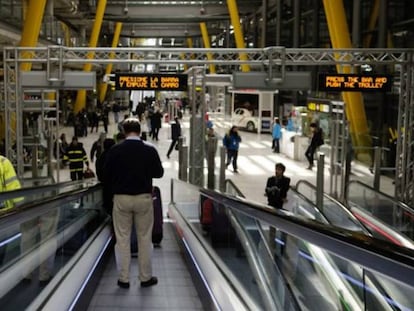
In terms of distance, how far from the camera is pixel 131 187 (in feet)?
19.1

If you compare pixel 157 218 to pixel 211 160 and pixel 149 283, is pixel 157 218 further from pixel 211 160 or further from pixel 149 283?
pixel 211 160

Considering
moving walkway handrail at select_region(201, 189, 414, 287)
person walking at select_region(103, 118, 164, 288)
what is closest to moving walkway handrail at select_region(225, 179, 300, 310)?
moving walkway handrail at select_region(201, 189, 414, 287)

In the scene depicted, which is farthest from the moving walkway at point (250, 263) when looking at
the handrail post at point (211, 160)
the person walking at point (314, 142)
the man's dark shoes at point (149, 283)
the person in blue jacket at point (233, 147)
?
the person walking at point (314, 142)

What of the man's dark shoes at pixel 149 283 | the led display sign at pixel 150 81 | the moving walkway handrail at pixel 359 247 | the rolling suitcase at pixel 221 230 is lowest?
the man's dark shoes at pixel 149 283

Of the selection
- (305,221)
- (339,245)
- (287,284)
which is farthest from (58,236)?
(339,245)

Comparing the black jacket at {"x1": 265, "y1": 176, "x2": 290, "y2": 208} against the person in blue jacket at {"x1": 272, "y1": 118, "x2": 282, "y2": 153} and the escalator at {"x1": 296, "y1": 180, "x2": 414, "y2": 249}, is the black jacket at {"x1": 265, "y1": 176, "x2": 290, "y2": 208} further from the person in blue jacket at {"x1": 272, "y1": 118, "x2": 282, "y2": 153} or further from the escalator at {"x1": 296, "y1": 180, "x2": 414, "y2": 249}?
the person in blue jacket at {"x1": 272, "y1": 118, "x2": 282, "y2": 153}

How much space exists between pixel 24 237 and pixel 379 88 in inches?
551

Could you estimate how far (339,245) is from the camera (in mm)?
2451

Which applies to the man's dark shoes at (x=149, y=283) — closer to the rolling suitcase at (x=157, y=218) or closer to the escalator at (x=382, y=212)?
the rolling suitcase at (x=157, y=218)

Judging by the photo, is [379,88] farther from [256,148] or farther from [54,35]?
[54,35]

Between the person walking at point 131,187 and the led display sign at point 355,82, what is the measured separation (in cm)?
1191

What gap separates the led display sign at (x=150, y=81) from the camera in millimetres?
17562

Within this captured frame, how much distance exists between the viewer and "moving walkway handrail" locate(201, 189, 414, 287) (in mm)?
1979

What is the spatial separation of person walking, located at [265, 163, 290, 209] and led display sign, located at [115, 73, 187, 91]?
667 cm
